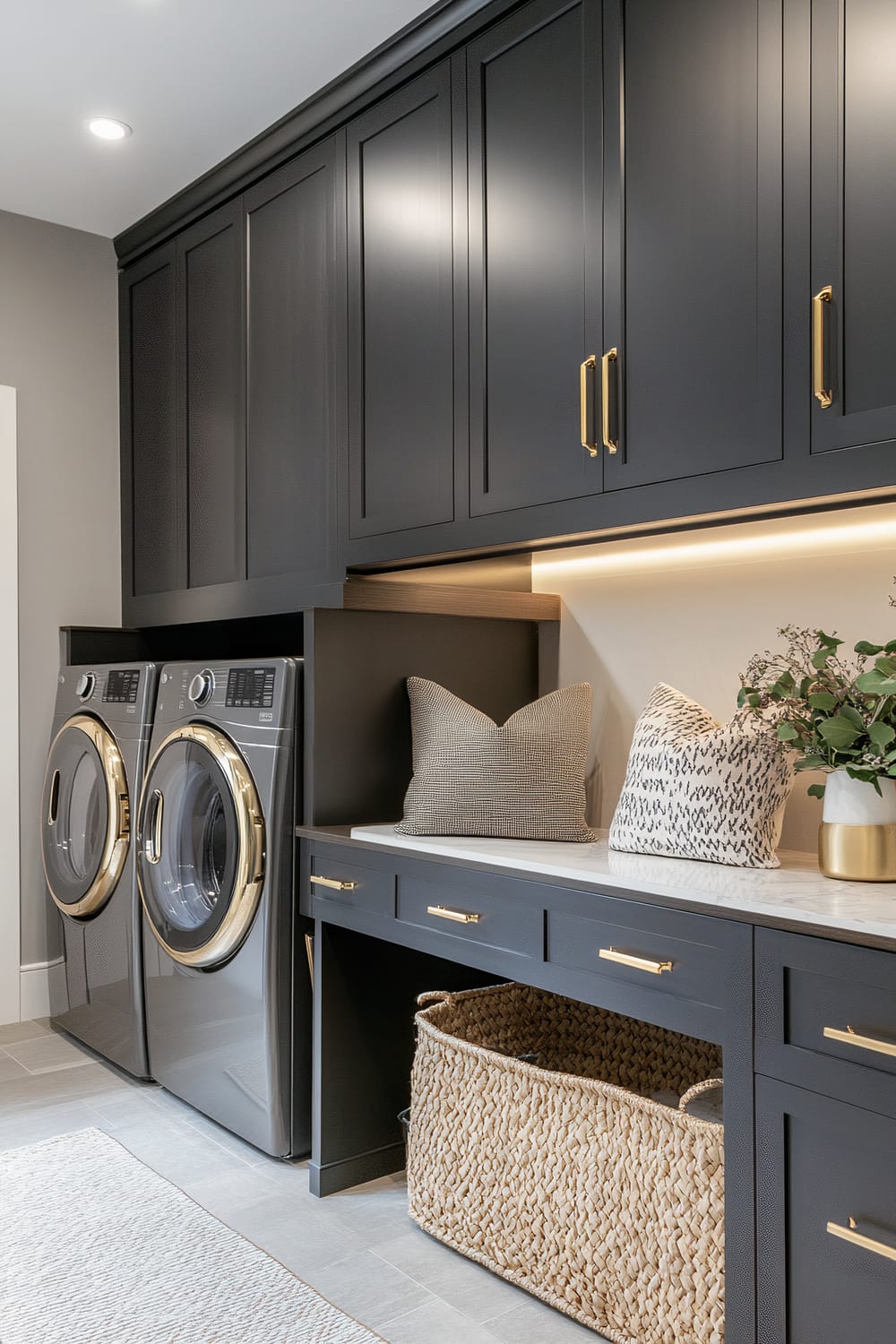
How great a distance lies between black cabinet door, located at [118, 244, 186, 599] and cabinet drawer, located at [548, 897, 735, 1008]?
1.90 metres

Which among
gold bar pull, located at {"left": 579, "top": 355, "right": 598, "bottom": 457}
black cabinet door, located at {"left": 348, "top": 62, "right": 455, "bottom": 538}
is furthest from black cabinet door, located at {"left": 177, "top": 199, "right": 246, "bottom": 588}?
gold bar pull, located at {"left": 579, "top": 355, "right": 598, "bottom": 457}

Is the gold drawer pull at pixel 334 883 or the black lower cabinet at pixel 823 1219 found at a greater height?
the gold drawer pull at pixel 334 883

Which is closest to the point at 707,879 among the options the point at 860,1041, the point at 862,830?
the point at 862,830

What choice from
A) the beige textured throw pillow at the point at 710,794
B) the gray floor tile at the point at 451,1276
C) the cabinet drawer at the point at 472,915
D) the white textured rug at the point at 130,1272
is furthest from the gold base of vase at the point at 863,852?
the white textured rug at the point at 130,1272

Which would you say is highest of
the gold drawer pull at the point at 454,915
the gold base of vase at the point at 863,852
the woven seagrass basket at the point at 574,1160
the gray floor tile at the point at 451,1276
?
the gold base of vase at the point at 863,852

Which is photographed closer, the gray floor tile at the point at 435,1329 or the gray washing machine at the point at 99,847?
the gray floor tile at the point at 435,1329

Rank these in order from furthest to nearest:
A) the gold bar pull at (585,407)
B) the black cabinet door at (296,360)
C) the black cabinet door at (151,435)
→ the black cabinet door at (151,435) → the black cabinet door at (296,360) → the gold bar pull at (585,407)

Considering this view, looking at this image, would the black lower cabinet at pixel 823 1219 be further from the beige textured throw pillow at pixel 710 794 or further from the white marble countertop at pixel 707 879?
the beige textured throw pillow at pixel 710 794

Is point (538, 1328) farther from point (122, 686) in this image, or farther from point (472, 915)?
point (122, 686)

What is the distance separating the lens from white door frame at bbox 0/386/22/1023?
3.42 metres

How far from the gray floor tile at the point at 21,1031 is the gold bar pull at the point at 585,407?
2616 millimetres

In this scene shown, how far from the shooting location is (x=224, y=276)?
2.98 meters

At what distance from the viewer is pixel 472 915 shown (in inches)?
78.0

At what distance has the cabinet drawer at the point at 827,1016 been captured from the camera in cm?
134
